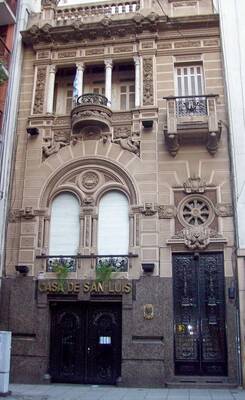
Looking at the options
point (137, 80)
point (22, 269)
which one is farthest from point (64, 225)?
point (137, 80)

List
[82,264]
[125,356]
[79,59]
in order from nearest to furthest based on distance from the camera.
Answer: [125,356], [82,264], [79,59]

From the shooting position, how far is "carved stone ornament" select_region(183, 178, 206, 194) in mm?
14078

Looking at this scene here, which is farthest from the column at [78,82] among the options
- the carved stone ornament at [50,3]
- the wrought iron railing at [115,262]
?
the wrought iron railing at [115,262]

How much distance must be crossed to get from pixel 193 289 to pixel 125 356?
282cm

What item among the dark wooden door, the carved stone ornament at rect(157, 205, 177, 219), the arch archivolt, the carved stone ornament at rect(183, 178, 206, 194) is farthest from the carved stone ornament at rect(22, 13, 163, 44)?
the dark wooden door

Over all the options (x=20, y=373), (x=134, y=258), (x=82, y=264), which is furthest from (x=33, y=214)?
(x=20, y=373)

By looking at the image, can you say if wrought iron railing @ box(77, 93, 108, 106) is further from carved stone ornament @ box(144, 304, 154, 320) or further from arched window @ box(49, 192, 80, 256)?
carved stone ornament @ box(144, 304, 154, 320)

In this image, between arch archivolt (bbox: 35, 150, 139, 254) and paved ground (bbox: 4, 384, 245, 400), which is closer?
paved ground (bbox: 4, 384, 245, 400)

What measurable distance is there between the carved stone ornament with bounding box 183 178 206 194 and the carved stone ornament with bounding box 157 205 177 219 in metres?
0.74

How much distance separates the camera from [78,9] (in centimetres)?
1694

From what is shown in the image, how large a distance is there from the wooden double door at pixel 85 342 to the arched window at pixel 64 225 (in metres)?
1.74

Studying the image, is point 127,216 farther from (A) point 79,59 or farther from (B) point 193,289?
(A) point 79,59

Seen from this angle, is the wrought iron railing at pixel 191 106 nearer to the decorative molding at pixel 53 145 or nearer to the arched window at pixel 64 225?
the decorative molding at pixel 53 145

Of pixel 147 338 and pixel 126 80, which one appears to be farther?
pixel 126 80
